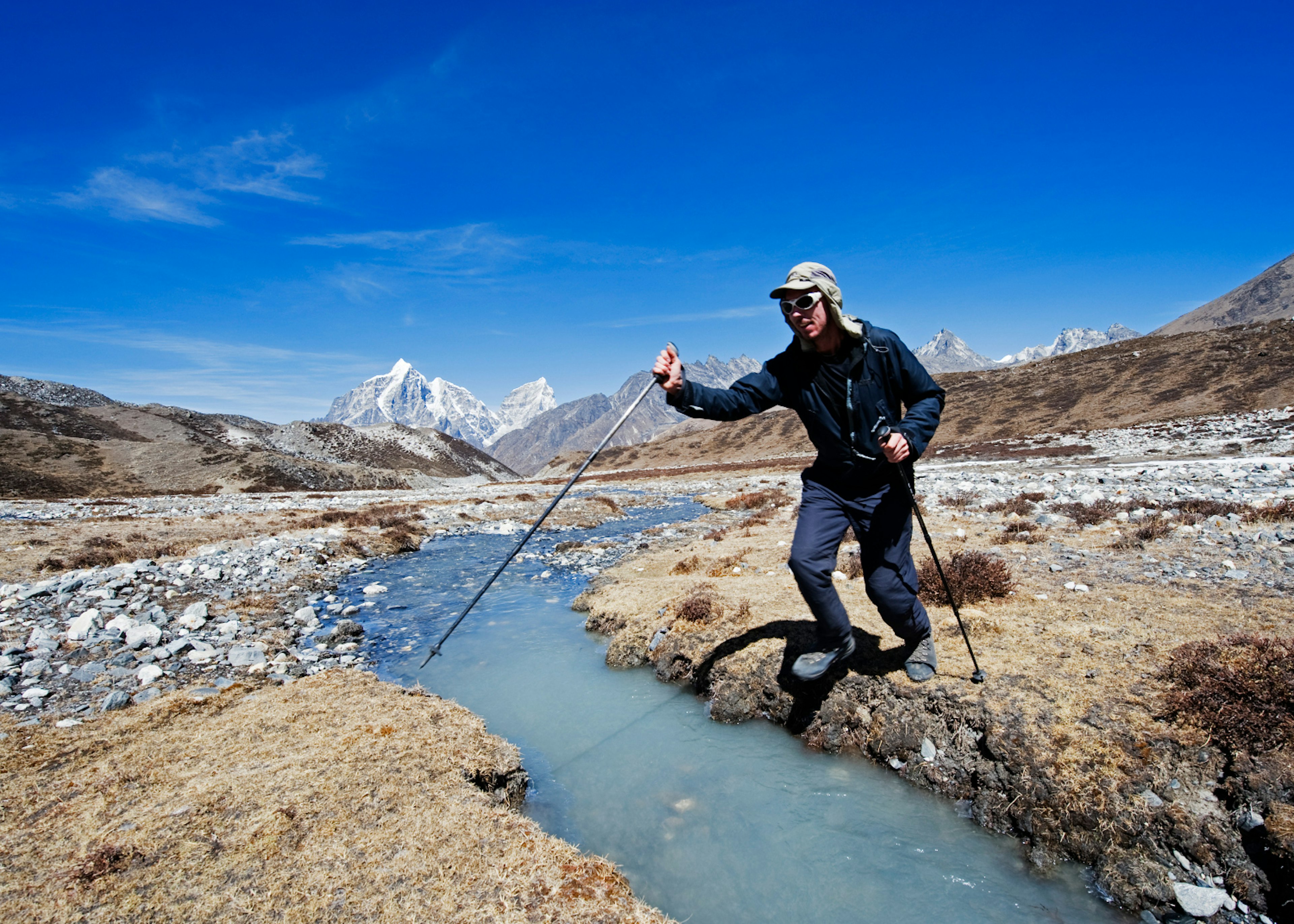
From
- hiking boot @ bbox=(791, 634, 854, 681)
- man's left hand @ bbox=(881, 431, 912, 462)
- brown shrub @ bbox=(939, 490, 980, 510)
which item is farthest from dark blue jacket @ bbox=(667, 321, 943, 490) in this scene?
brown shrub @ bbox=(939, 490, 980, 510)

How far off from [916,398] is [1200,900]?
3.96m

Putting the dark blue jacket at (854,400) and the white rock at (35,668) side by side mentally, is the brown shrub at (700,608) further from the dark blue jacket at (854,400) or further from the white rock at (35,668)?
the white rock at (35,668)

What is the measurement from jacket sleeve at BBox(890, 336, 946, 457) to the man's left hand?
20 cm

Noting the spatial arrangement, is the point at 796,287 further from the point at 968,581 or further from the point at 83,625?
the point at 83,625

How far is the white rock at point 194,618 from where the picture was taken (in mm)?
9859

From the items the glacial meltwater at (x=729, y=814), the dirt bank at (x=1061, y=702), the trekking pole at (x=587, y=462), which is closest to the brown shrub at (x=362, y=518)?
the glacial meltwater at (x=729, y=814)

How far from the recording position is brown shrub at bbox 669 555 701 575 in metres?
12.7

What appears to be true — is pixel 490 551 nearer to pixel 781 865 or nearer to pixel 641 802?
pixel 641 802

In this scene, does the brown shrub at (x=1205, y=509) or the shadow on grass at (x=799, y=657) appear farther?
the brown shrub at (x=1205, y=509)

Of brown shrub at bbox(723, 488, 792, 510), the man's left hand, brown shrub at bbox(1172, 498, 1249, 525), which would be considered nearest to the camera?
the man's left hand

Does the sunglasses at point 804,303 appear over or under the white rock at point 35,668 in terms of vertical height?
over

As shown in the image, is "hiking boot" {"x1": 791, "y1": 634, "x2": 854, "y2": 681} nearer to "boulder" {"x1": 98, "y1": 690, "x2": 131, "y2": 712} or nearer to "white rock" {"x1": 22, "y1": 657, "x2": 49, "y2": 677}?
"boulder" {"x1": 98, "y1": 690, "x2": 131, "y2": 712}

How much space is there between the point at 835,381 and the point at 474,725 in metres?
5.17

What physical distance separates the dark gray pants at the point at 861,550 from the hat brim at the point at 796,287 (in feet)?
6.32
